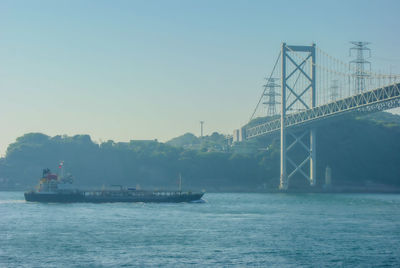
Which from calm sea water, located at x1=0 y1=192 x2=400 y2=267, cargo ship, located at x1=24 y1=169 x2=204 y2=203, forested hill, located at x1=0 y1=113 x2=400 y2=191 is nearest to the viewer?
calm sea water, located at x1=0 y1=192 x2=400 y2=267

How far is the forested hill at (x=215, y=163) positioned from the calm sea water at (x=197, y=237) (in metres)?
83.6

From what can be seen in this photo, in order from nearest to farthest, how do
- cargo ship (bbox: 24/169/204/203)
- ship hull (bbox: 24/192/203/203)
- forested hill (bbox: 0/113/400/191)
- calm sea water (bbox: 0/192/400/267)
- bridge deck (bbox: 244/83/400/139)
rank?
calm sea water (bbox: 0/192/400/267)
ship hull (bbox: 24/192/203/203)
cargo ship (bbox: 24/169/204/203)
bridge deck (bbox: 244/83/400/139)
forested hill (bbox: 0/113/400/191)

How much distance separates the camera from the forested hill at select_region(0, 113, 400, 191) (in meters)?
170

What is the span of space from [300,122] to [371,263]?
9233cm

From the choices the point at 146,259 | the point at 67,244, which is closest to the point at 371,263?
the point at 146,259

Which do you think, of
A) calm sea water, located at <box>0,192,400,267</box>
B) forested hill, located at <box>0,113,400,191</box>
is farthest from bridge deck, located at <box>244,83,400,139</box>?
Answer: calm sea water, located at <box>0,192,400,267</box>

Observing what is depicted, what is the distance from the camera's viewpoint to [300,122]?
136 meters

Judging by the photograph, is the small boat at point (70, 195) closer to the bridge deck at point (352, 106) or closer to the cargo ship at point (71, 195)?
the cargo ship at point (71, 195)

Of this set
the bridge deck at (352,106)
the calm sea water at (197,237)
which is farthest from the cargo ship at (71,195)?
the bridge deck at (352,106)

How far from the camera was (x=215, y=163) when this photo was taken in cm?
17650

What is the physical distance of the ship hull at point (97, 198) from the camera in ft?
323

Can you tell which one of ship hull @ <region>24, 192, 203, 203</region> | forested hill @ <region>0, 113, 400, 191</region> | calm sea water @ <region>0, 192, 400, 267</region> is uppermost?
forested hill @ <region>0, 113, 400, 191</region>

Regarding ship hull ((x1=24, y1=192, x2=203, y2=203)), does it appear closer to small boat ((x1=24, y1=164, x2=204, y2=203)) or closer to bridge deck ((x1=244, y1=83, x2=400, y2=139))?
small boat ((x1=24, y1=164, x2=204, y2=203))

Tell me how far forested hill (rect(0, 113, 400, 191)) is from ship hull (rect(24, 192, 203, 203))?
59957 millimetres
